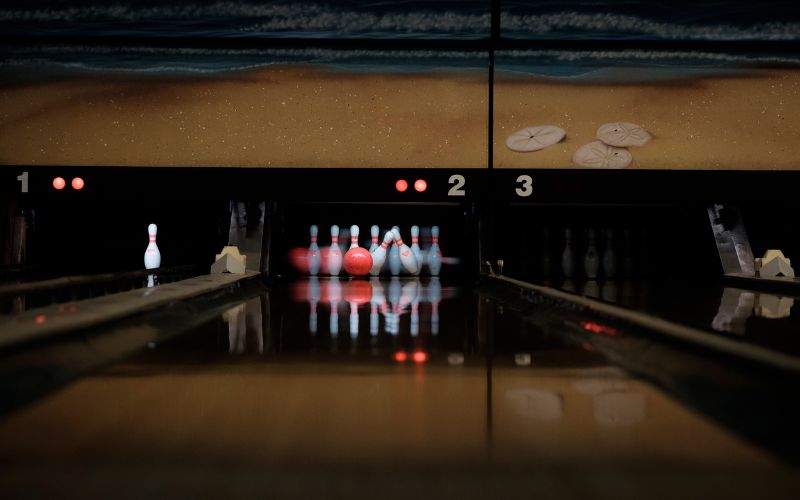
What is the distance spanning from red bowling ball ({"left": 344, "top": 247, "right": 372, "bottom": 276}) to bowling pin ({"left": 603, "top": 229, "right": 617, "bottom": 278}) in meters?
1.27

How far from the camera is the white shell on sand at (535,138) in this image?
367 cm

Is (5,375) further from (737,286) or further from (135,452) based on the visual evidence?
(737,286)

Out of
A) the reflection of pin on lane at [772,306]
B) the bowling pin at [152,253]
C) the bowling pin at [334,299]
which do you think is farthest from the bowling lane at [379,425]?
the bowling pin at [152,253]

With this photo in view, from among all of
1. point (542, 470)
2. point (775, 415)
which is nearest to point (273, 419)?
point (542, 470)

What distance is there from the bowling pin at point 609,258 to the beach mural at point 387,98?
40cm

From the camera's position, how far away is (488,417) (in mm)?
784

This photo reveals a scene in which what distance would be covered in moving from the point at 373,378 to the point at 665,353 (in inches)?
18.3

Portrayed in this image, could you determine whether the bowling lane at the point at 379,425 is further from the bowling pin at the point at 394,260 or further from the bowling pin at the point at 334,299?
the bowling pin at the point at 394,260

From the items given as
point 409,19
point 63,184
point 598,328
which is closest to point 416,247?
point 409,19

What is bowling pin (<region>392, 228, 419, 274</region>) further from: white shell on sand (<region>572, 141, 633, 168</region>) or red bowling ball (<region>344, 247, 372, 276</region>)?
white shell on sand (<region>572, 141, 633, 168</region>)

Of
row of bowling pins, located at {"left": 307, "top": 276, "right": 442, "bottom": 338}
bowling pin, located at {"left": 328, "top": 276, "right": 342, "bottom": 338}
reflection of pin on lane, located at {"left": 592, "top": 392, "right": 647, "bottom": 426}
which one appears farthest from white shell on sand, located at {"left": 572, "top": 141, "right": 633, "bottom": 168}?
reflection of pin on lane, located at {"left": 592, "top": 392, "right": 647, "bottom": 426}

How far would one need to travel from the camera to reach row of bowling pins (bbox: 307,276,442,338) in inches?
64.8

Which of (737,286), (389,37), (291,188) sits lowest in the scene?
(737,286)

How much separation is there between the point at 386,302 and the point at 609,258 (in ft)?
6.16
